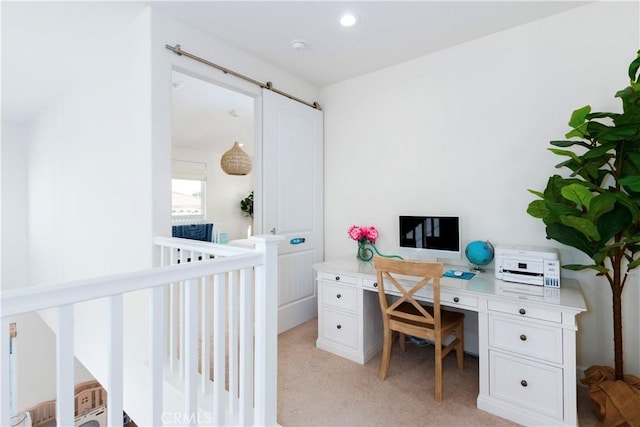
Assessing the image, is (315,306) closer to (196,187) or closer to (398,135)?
(398,135)

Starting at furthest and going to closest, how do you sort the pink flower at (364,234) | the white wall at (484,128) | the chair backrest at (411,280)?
the pink flower at (364,234) < the white wall at (484,128) < the chair backrest at (411,280)

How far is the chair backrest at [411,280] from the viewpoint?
1.92 metres

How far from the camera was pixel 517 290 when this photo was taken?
6.25 ft

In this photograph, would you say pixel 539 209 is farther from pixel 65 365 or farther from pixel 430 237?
pixel 65 365

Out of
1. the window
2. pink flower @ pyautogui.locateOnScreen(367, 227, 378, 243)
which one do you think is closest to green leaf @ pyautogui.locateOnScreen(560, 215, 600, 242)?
pink flower @ pyautogui.locateOnScreen(367, 227, 378, 243)

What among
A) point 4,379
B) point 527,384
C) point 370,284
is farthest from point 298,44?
point 527,384

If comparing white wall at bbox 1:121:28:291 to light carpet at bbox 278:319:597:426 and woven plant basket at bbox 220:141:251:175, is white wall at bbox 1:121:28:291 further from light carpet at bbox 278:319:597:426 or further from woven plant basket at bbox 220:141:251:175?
light carpet at bbox 278:319:597:426

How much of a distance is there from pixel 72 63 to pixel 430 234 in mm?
3527

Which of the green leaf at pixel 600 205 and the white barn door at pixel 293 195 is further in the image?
the white barn door at pixel 293 195

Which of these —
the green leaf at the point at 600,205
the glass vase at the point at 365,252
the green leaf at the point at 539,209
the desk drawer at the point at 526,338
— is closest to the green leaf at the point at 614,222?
the green leaf at the point at 600,205

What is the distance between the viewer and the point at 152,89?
2.05 meters

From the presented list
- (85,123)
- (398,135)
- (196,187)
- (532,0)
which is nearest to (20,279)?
(196,187)

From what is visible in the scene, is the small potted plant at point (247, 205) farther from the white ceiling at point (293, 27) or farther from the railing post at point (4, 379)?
the railing post at point (4, 379)

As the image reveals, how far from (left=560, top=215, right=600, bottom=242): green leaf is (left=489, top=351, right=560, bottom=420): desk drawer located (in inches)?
28.6
